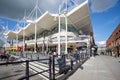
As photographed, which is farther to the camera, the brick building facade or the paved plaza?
the brick building facade

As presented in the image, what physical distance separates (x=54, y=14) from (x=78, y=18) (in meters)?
8.37

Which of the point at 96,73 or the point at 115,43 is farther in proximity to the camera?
the point at 115,43

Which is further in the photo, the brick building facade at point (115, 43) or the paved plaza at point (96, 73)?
the brick building facade at point (115, 43)

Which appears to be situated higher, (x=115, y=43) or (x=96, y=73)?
(x=115, y=43)

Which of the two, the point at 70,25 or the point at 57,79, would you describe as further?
the point at 70,25

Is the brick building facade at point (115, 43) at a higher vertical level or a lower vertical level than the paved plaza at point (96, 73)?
higher

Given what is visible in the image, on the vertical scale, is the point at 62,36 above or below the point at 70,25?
below

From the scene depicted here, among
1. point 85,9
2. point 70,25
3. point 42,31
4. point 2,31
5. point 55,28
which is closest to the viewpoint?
point 85,9

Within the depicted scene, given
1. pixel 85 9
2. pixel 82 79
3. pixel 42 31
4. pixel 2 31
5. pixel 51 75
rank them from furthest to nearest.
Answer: pixel 2 31, pixel 42 31, pixel 85 9, pixel 82 79, pixel 51 75

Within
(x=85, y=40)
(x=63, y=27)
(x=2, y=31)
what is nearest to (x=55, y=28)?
(x=63, y=27)

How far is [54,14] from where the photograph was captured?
49.7m

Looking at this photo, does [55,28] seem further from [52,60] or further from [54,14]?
[52,60]

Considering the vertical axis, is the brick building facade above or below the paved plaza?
above

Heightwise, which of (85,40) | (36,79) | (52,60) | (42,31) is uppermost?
(42,31)
